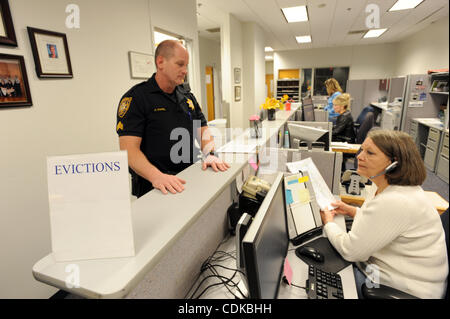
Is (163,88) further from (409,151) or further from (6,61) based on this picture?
(409,151)

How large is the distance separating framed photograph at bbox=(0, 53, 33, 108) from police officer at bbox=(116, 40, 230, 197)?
0.64 meters

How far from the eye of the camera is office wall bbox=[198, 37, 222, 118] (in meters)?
6.66

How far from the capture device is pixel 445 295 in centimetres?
95

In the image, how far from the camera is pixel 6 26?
4.45ft

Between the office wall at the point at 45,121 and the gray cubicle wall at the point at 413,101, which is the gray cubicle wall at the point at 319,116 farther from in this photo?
the office wall at the point at 45,121

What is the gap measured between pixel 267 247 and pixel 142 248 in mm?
342

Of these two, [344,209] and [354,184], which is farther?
[354,184]

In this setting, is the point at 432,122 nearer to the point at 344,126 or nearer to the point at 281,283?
the point at 344,126

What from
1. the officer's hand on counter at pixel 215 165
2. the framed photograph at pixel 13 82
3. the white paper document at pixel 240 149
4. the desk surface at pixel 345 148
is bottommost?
the desk surface at pixel 345 148

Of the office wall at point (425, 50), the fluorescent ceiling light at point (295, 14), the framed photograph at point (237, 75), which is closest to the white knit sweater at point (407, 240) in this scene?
the fluorescent ceiling light at point (295, 14)

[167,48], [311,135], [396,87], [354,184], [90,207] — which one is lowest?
[354,184]

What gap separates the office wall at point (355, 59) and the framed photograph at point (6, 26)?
9.38 metres

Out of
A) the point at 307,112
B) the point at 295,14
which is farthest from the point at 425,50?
the point at 307,112

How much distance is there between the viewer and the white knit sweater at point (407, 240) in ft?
3.16
